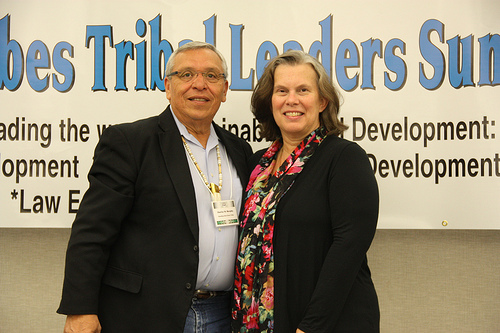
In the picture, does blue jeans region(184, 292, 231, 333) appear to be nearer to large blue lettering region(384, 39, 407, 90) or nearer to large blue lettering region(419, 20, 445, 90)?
large blue lettering region(384, 39, 407, 90)

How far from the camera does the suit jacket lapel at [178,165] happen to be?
1.53 m

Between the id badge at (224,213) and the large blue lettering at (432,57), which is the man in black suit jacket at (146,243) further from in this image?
the large blue lettering at (432,57)

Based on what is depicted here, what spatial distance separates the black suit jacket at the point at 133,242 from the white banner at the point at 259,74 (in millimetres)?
692

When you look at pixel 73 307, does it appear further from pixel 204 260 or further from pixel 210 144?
pixel 210 144

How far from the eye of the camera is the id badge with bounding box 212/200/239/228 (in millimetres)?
1584

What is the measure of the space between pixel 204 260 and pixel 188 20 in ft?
4.19

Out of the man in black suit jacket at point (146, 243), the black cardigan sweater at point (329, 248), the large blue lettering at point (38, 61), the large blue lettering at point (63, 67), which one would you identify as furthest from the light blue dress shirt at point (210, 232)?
the large blue lettering at point (38, 61)

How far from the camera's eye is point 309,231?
57.6 inches

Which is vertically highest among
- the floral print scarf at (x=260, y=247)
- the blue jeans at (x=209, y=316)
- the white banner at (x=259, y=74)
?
the white banner at (x=259, y=74)

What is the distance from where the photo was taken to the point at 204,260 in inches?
61.7

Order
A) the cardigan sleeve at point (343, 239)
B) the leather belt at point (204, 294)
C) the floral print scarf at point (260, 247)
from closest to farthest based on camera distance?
the cardigan sleeve at point (343, 239)
the floral print scarf at point (260, 247)
the leather belt at point (204, 294)

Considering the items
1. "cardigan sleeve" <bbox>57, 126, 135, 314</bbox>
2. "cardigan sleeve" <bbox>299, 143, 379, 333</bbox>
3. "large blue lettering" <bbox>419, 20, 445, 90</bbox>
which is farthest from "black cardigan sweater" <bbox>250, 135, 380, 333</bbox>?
"large blue lettering" <bbox>419, 20, 445, 90</bbox>

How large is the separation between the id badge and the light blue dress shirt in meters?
0.04

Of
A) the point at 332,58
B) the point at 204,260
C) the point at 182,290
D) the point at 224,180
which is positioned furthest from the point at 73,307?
the point at 332,58
